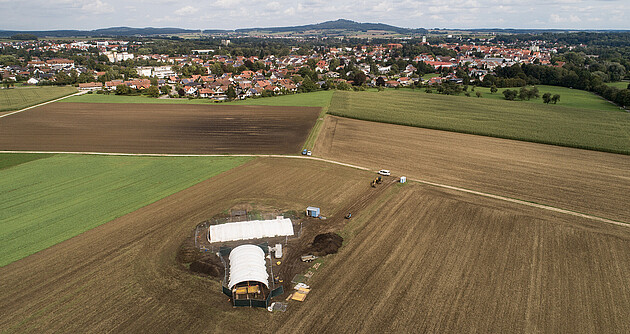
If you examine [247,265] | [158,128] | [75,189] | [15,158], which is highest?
[158,128]

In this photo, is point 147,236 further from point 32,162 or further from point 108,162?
point 32,162

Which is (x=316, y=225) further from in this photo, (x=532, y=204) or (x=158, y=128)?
(x=158, y=128)

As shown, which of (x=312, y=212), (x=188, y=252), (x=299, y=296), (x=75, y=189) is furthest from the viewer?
(x=75, y=189)

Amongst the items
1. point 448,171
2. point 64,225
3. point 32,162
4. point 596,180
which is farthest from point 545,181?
point 32,162

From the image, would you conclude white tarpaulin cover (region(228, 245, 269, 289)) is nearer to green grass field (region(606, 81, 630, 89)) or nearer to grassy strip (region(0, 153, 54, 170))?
grassy strip (region(0, 153, 54, 170))

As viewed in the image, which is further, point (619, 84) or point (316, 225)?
point (619, 84)

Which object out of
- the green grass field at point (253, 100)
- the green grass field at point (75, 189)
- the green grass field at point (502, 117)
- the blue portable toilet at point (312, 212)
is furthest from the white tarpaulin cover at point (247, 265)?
the green grass field at point (253, 100)

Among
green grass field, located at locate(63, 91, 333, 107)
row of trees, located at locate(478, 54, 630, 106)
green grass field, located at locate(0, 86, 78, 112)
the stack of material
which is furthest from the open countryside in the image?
row of trees, located at locate(478, 54, 630, 106)

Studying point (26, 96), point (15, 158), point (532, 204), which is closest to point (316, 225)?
point (532, 204)
